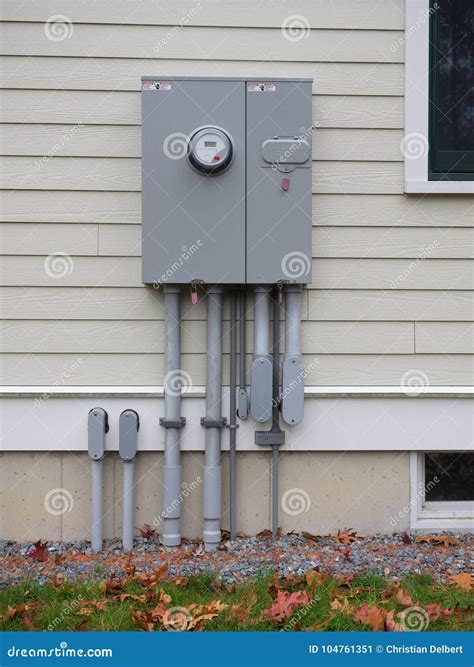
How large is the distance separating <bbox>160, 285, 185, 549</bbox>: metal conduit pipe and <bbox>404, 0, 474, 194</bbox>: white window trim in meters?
1.50

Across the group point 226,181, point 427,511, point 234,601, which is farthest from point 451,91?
point 234,601

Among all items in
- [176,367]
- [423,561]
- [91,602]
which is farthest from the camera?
[176,367]

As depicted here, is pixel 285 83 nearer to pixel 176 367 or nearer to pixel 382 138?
pixel 382 138

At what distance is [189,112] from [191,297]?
3.30ft

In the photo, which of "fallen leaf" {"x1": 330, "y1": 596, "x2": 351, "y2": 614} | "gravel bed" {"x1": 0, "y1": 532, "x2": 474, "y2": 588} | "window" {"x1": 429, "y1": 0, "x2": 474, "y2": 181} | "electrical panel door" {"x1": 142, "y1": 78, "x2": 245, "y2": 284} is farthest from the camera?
"window" {"x1": 429, "y1": 0, "x2": 474, "y2": 181}

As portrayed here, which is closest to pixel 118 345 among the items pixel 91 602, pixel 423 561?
pixel 91 602

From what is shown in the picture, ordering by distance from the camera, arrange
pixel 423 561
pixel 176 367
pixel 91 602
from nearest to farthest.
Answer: pixel 91 602
pixel 423 561
pixel 176 367

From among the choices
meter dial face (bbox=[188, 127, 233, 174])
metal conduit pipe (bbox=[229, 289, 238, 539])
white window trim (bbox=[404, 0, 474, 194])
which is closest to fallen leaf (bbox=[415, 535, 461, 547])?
metal conduit pipe (bbox=[229, 289, 238, 539])

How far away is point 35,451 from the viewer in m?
4.20

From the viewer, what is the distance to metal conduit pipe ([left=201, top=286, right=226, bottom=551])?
13.5 ft

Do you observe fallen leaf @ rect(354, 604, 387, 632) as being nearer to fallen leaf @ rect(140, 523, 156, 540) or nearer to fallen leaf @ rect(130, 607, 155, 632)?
fallen leaf @ rect(130, 607, 155, 632)

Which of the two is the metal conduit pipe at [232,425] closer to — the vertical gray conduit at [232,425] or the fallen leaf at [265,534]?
the vertical gray conduit at [232,425]

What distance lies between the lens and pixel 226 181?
13.2ft

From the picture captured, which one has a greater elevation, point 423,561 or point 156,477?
point 156,477
